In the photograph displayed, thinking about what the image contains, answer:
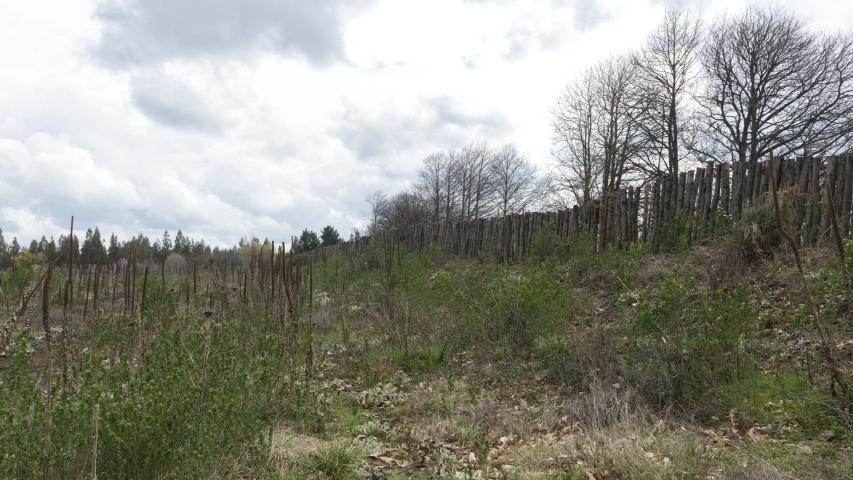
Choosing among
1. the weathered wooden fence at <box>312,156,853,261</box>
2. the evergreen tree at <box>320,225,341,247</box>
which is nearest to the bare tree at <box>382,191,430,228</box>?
the evergreen tree at <box>320,225,341,247</box>

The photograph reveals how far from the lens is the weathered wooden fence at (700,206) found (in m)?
8.05

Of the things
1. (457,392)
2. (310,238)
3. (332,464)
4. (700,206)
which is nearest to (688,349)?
(457,392)

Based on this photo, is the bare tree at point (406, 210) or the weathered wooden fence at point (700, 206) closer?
the weathered wooden fence at point (700, 206)

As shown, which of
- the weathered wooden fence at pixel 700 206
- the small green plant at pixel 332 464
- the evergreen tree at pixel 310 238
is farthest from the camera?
the evergreen tree at pixel 310 238

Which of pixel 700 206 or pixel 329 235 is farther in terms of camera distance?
pixel 329 235

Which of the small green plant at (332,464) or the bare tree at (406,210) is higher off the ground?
the bare tree at (406,210)

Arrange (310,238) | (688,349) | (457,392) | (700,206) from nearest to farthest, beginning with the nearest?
(688,349)
(457,392)
(700,206)
(310,238)

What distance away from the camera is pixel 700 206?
391 inches

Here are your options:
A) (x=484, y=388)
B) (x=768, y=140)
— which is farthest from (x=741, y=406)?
(x=768, y=140)

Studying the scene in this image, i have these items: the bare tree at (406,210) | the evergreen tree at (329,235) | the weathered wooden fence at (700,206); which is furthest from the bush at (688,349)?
the evergreen tree at (329,235)

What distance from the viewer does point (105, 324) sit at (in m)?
4.75

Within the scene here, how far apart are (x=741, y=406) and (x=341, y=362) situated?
452cm

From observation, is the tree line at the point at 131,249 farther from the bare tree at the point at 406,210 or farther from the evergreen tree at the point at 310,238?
the bare tree at the point at 406,210

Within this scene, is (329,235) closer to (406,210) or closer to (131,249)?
(406,210)
